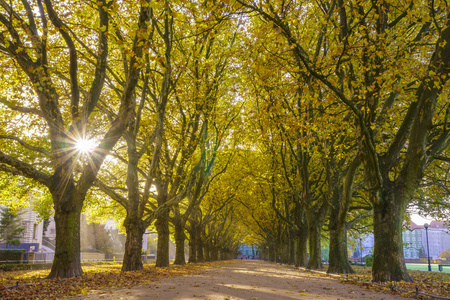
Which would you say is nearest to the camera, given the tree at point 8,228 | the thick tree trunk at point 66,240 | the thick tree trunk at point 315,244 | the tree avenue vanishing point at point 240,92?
the tree avenue vanishing point at point 240,92

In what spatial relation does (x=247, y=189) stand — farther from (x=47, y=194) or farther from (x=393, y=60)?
(x=393, y=60)

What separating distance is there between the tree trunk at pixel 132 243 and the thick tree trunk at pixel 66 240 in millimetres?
3122

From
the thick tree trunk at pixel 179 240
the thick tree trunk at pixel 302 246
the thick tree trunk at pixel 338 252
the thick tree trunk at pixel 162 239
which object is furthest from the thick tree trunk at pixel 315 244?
the thick tree trunk at pixel 179 240

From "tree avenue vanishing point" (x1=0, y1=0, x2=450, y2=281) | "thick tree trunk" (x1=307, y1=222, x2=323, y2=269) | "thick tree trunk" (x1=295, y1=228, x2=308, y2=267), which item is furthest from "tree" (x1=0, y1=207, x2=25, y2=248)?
"thick tree trunk" (x1=307, y1=222, x2=323, y2=269)

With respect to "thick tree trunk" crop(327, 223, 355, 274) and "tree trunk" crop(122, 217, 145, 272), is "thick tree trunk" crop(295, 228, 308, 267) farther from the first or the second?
"tree trunk" crop(122, 217, 145, 272)

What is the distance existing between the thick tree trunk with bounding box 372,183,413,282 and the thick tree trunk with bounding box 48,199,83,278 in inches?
348

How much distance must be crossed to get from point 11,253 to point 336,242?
20.9 m

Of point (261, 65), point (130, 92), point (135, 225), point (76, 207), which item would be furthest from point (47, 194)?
point (261, 65)

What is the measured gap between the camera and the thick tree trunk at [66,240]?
927 cm

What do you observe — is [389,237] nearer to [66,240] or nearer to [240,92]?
[240,92]

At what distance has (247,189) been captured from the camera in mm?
28500

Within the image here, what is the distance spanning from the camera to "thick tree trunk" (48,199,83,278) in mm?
9273

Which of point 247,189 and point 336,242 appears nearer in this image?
point 336,242

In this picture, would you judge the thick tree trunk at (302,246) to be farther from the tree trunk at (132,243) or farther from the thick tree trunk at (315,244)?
the tree trunk at (132,243)
